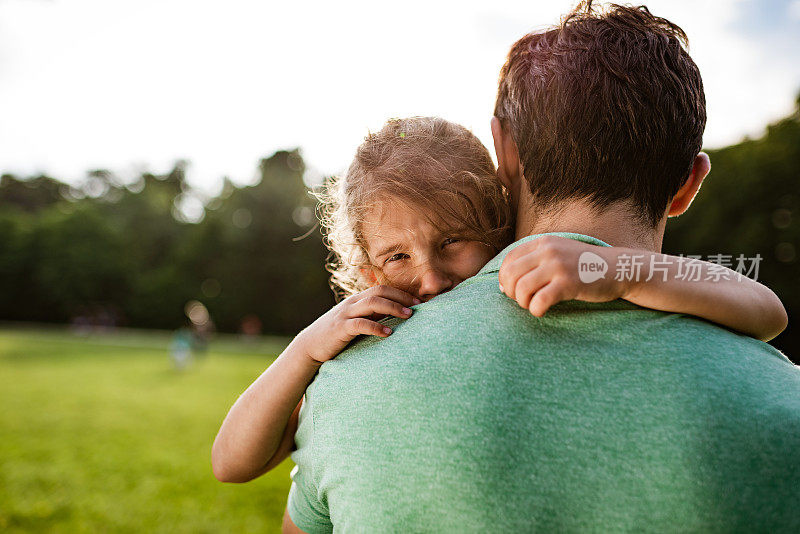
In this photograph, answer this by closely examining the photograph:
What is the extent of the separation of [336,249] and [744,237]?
1041 inches

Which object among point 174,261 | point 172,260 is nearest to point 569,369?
point 174,261

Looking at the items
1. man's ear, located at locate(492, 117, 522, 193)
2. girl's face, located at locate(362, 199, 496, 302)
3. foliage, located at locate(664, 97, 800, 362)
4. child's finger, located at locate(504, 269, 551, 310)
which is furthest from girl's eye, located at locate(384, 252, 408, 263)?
foliage, located at locate(664, 97, 800, 362)

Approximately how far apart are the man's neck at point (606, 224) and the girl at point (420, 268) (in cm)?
9

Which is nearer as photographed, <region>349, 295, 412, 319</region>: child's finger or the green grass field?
<region>349, 295, 412, 319</region>: child's finger

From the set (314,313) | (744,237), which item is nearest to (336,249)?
(744,237)

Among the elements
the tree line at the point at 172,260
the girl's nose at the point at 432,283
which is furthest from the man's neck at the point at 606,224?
the tree line at the point at 172,260

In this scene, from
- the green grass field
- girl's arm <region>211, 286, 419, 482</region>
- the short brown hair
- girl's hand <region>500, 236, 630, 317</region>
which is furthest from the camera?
the green grass field

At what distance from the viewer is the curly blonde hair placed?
2.14 metres

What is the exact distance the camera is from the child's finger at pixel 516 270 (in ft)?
3.92

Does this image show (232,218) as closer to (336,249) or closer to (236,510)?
(236,510)

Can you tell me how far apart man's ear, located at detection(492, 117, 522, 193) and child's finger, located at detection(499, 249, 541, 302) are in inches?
17.4

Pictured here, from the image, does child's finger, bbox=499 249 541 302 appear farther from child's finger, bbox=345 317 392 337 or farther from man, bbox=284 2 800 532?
child's finger, bbox=345 317 392 337

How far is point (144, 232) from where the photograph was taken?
47781 mm

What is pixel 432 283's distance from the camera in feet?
6.67
